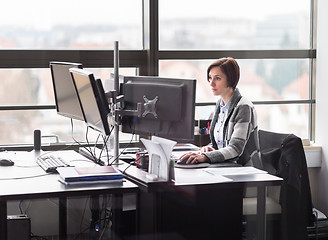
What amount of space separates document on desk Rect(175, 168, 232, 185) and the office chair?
64 centimetres

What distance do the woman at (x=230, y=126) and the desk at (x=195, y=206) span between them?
297 millimetres

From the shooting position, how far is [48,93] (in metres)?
4.23

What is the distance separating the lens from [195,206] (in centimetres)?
A: 299

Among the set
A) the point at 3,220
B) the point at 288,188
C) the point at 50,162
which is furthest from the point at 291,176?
the point at 3,220

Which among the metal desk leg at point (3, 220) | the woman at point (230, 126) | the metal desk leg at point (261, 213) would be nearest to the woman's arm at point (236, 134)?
the woman at point (230, 126)

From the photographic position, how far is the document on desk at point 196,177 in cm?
276

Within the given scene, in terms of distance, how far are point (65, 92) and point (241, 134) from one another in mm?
1109

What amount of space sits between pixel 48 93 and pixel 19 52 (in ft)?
1.19

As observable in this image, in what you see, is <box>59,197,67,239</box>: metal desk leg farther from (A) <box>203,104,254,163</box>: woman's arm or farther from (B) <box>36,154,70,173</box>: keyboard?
(A) <box>203,104,254,163</box>: woman's arm

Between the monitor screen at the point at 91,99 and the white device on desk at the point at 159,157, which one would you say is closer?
the white device on desk at the point at 159,157

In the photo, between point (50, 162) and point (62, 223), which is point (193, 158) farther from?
point (62, 223)

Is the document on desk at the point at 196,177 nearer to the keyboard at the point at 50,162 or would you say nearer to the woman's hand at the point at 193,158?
the woman's hand at the point at 193,158

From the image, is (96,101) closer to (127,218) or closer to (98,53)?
(127,218)

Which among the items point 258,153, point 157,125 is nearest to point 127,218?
point 157,125
